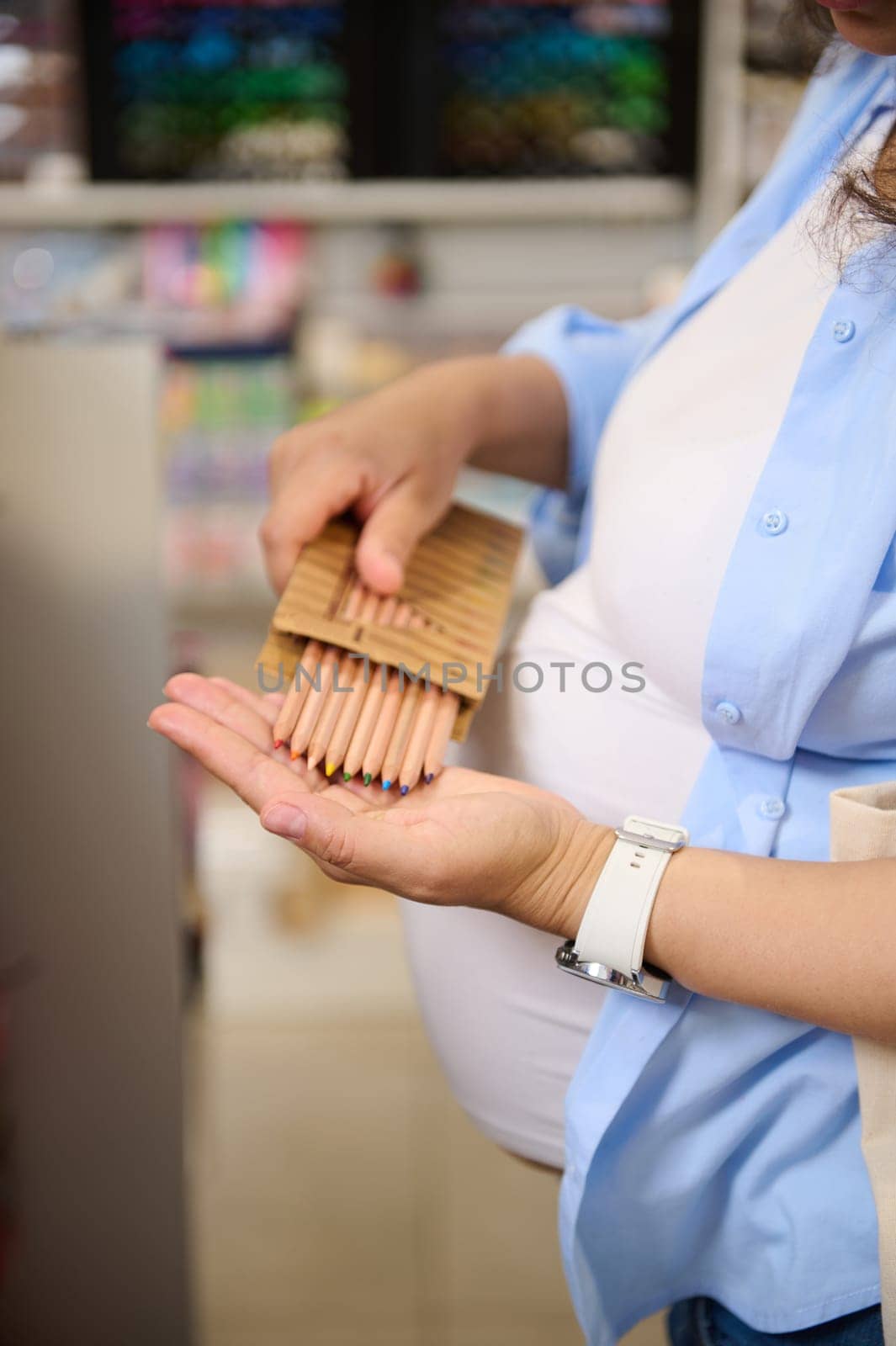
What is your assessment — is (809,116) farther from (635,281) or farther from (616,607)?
(635,281)

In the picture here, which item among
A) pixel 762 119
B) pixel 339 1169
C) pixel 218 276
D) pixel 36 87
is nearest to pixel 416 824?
pixel 339 1169

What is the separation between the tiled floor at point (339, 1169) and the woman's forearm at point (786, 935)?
0.91 m

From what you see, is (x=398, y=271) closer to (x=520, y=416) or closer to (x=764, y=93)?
(x=764, y=93)

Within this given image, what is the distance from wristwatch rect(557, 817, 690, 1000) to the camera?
0.65 metres

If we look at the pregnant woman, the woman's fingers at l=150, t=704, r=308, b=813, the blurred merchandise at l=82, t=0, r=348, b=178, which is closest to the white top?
the pregnant woman

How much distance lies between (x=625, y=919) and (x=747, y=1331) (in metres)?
0.29

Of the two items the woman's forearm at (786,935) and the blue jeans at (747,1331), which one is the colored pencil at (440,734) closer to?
the woman's forearm at (786,935)

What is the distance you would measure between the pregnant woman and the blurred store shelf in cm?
203

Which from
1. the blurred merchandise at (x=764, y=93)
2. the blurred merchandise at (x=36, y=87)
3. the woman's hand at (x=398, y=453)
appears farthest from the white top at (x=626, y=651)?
the blurred merchandise at (x=36, y=87)

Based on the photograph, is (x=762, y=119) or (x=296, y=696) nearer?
(x=296, y=696)

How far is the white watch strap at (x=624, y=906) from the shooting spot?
2.12 feet

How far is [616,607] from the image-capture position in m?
0.76

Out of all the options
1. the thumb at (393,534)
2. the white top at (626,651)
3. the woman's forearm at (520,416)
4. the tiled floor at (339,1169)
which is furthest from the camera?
the tiled floor at (339,1169)

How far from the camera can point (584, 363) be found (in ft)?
3.31
